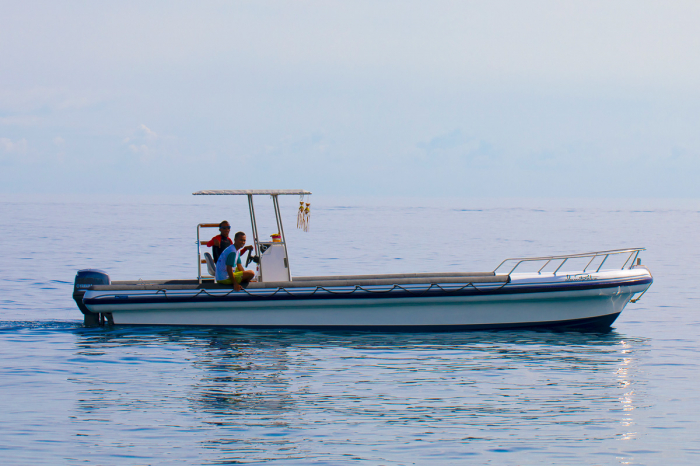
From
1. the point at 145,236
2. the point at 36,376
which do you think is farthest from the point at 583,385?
the point at 145,236

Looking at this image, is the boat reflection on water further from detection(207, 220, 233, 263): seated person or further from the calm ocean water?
detection(207, 220, 233, 263): seated person

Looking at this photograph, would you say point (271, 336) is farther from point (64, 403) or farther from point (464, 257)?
point (464, 257)

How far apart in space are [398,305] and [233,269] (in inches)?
116

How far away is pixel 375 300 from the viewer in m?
12.9

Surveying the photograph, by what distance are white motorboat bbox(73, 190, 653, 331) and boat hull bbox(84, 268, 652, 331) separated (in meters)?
0.02

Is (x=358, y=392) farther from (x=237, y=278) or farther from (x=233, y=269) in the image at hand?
(x=233, y=269)

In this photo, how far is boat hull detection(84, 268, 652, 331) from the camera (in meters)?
12.9

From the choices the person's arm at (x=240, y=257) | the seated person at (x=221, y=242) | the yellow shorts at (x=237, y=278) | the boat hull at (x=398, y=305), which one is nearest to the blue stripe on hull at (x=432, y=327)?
the boat hull at (x=398, y=305)

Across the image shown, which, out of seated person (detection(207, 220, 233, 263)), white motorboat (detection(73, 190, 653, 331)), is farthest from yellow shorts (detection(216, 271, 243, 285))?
seated person (detection(207, 220, 233, 263))

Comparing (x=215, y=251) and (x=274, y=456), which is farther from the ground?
(x=215, y=251)

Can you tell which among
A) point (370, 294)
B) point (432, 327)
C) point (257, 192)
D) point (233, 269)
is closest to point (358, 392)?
point (370, 294)

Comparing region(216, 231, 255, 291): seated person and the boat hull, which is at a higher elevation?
region(216, 231, 255, 291): seated person

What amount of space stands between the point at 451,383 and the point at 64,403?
4.96 meters

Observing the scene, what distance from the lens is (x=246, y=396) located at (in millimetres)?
9398
